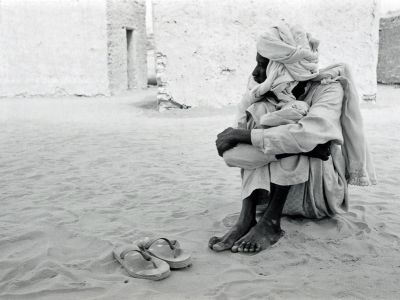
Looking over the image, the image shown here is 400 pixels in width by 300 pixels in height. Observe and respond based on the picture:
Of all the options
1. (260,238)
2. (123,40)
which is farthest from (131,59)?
(260,238)

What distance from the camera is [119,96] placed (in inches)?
464

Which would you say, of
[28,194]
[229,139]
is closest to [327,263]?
[229,139]

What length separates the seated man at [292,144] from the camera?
2.24 m

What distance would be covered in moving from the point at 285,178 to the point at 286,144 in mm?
185

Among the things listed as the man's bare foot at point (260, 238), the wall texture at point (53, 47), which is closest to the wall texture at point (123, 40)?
the wall texture at point (53, 47)

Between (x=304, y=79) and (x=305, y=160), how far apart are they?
44cm

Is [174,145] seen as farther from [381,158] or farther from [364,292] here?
[364,292]

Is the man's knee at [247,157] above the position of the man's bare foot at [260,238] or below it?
above

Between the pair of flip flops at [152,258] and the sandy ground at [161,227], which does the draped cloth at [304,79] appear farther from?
the pair of flip flops at [152,258]

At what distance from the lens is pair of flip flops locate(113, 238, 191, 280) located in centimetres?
198

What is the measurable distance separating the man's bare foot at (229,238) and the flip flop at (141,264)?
33 cm

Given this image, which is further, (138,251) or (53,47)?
(53,47)

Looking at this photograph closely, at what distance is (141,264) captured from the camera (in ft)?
6.67

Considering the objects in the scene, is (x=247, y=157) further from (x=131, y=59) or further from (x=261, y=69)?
(x=131, y=59)
